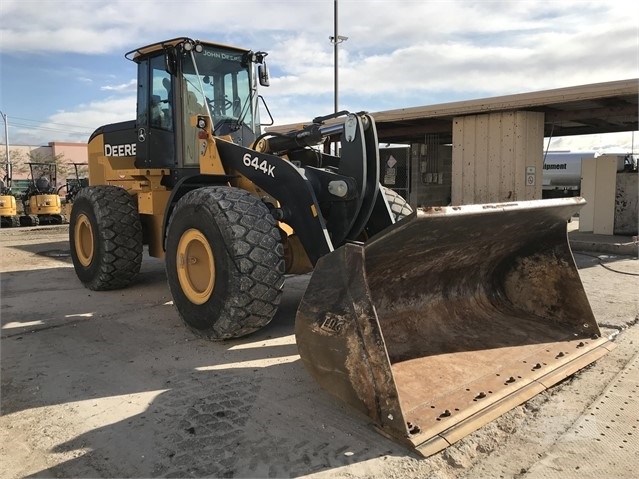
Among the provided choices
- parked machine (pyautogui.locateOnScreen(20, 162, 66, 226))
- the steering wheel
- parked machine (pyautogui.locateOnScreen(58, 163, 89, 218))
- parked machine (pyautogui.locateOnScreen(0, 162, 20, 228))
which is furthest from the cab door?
parked machine (pyautogui.locateOnScreen(20, 162, 66, 226))

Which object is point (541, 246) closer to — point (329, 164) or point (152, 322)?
point (329, 164)

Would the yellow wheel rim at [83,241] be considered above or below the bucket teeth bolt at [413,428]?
above

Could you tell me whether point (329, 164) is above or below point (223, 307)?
above

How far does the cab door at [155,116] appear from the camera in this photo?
6.22 m

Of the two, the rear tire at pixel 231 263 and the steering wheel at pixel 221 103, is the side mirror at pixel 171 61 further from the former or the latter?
the rear tire at pixel 231 263

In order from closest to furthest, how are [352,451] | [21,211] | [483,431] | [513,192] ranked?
[352,451] → [483,431] → [513,192] → [21,211]

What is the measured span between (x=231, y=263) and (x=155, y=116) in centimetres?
308

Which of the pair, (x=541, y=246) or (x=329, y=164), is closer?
(x=541, y=246)

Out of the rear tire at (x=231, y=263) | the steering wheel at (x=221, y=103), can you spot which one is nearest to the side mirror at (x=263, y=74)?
the steering wheel at (x=221, y=103)

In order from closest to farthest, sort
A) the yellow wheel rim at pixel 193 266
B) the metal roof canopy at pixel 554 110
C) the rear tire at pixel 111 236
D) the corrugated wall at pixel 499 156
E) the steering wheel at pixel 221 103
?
1. the yellow wheel rim at pixel 193 266
2. the steering wheel at pixel 221 103
3. the rear tire at pixel 111 236
4. the metal roof canopy at pixel 554 110
5. the corrugated wall at pixel 499 156

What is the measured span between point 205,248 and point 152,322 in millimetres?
1216

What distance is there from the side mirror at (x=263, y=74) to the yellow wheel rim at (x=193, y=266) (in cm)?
252

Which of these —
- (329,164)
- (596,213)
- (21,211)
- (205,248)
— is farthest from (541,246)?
(21,211)

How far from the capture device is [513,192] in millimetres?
10219
